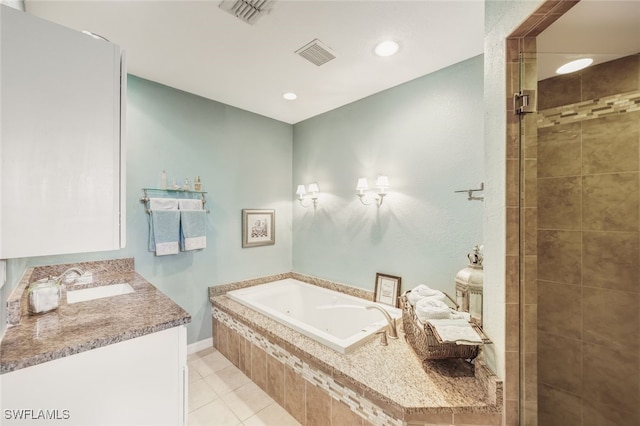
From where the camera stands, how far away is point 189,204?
261 cm

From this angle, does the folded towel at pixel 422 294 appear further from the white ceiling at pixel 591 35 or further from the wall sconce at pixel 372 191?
the white ceiling at pixel 591 35

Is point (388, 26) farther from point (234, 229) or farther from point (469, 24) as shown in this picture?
point (234, 229)

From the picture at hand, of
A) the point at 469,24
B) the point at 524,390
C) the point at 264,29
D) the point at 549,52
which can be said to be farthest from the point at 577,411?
the point at 264,29

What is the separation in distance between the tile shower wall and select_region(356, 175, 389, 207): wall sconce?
126cm

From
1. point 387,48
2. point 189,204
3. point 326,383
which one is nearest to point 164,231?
point 189,204

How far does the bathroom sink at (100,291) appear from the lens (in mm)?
1850

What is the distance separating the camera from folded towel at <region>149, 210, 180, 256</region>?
2.40 metres

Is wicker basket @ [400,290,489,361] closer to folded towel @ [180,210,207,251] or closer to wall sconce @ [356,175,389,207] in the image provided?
wall sconce @ [356,175,389,207]

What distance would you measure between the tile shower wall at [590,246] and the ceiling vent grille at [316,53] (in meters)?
1.38

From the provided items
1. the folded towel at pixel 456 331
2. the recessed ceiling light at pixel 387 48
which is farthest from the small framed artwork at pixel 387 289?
the recessed ceiling light at pixel 387 48

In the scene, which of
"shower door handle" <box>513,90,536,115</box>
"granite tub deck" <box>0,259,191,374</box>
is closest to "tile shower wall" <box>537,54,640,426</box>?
"shower door handle" <box>513,90,536,115</box>

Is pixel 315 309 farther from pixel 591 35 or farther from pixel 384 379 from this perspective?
pixel 591 35

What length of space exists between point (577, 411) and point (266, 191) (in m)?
3.18

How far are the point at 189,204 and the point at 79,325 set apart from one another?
160 centimetres
